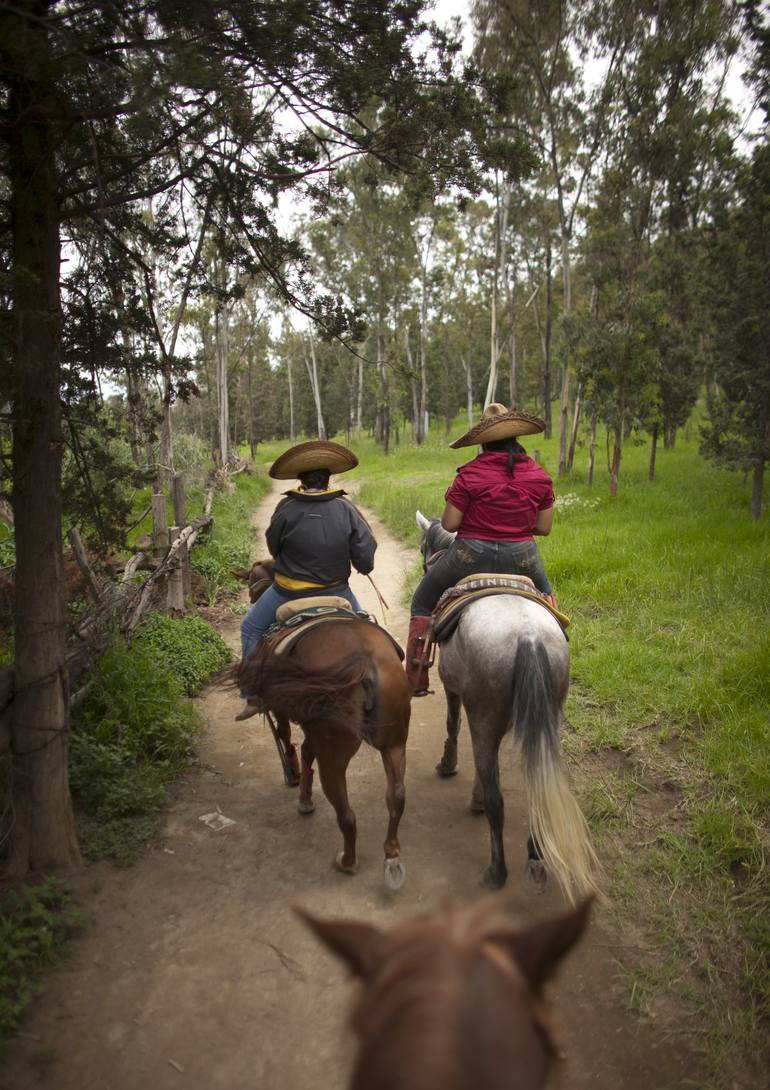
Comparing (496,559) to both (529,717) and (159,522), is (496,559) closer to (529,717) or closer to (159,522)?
(529,717)

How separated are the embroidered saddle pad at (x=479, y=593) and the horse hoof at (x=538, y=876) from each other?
4.42ft

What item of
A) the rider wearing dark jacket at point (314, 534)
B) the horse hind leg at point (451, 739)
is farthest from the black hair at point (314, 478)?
the horse hind leg at point (451, 739)

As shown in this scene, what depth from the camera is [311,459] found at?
405cm

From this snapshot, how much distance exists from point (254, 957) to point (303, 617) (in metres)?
1.69

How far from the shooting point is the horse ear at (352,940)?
2.90 feet

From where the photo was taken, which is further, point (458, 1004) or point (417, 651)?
point (417, 651)

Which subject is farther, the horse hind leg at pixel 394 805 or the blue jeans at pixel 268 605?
the blue jeans at pixel 268 605

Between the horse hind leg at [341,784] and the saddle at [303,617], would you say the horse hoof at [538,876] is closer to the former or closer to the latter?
the horse hind leg at [341,784]

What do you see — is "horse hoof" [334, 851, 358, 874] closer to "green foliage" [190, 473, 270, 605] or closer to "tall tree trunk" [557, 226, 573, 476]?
"green foliage" [190, 473, 270, 605]

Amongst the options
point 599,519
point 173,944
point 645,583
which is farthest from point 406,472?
point 173,944

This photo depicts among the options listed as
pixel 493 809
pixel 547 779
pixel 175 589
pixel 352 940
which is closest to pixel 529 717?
pixel 547 779

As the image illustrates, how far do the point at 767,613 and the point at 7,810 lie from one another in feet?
19.9

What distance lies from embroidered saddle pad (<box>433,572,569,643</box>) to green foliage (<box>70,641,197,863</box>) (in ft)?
6.98

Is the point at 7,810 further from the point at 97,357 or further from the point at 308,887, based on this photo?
the point at 97,357
